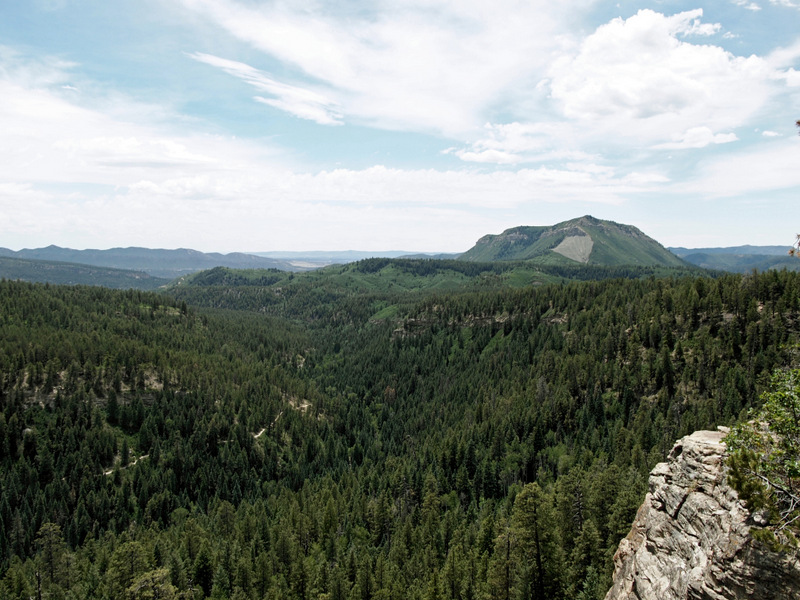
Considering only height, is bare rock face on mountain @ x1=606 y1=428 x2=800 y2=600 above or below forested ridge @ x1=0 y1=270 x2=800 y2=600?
above

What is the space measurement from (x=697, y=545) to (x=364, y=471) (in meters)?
138

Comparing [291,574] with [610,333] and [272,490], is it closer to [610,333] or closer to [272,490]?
[272,490]

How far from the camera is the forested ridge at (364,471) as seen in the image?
238 ft

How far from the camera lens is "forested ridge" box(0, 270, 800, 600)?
238 feet

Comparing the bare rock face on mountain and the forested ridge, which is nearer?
the bare rock face on mountain

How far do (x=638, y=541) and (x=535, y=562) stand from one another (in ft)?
96.3

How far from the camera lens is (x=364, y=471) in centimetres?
15550

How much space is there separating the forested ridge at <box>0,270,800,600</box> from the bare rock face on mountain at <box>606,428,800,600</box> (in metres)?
22.5

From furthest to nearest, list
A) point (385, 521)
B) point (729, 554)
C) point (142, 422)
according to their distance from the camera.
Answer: point (142, 422)
point (385, 521)
point (729, 554)

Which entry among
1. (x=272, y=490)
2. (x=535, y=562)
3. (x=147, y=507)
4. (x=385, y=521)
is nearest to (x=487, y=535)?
(x=535, y=562)

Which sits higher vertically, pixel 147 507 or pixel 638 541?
pixel 638 541

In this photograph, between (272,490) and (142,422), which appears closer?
(272,490)

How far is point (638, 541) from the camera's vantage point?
1435 inches

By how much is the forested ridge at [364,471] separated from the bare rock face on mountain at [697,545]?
22544 mm
